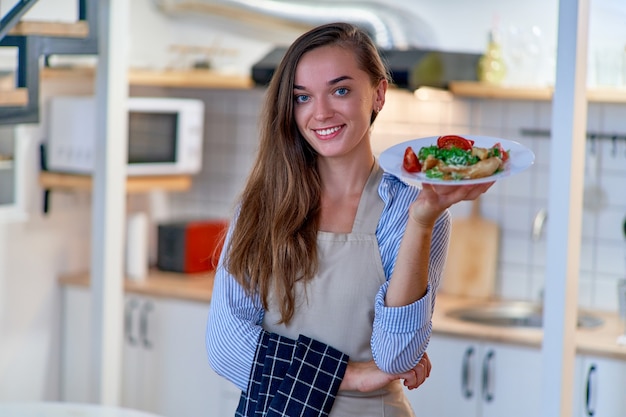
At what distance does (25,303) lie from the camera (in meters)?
3.90

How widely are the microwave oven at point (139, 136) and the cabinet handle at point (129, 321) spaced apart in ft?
1.70

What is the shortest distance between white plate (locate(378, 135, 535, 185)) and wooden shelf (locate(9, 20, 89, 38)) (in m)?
1.60

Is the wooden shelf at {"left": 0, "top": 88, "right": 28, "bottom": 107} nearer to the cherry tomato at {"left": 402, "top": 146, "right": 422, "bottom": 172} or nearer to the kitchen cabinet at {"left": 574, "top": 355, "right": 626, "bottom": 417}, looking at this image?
the cherry tomato at {"left": 402, "top": 146, "right": 422, "bottom": 172}

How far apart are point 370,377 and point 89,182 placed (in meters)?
2.23

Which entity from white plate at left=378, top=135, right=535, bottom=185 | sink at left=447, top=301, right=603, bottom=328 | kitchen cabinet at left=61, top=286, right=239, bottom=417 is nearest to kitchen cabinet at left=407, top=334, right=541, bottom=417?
sink at left=447, top=301, right=603, bottom=328

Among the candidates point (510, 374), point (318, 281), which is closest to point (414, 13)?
point (510, 374)

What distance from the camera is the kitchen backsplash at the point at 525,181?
11.9ft

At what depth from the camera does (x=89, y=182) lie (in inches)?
150

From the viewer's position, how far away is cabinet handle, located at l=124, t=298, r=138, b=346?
12.9 feet

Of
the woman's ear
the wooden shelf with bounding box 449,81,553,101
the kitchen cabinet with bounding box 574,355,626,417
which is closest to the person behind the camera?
the woman's ear

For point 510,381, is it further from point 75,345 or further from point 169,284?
point 75,345

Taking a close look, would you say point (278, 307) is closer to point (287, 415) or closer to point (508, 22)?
point (287, 415)

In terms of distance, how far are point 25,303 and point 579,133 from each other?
A: 229 centimetres

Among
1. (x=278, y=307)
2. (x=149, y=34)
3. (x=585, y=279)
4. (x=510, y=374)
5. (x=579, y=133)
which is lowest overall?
(x=510, y=374)
